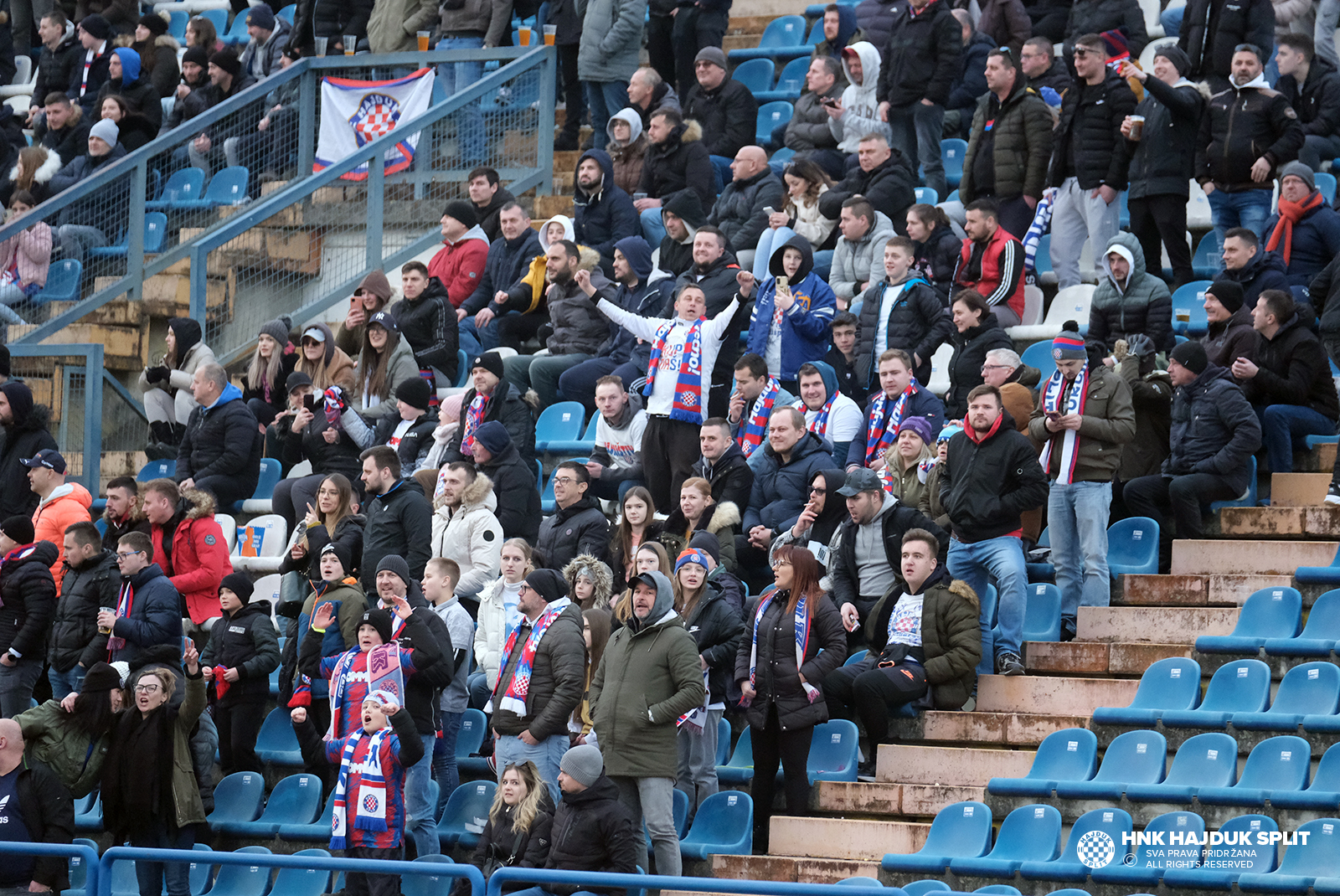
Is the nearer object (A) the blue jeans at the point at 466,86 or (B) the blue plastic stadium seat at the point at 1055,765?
(B) the blue plastic stadium seat at the point at 1055,765

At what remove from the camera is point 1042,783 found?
28.1 ft

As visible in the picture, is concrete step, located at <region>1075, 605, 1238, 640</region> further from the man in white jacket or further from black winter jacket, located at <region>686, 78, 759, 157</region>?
black winter jacket, located at <region>686, 78, 759, 157</region>

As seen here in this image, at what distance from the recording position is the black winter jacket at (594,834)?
8.05 m

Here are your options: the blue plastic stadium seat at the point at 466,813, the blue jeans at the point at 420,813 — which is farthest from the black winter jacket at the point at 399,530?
the blue jeans at the point at 420,813

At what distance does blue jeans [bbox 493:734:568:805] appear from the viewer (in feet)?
29.5

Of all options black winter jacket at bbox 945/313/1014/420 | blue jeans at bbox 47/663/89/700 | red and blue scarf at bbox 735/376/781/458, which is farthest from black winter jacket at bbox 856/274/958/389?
blue jeans at bbox 47/663/89/700

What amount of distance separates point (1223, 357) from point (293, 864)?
19.1 ft

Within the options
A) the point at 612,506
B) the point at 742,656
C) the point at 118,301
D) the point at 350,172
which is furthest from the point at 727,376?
the point at 118,301

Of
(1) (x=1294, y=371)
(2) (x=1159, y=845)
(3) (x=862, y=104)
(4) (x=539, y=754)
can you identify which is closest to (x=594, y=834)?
(4) (x=539, y=754)

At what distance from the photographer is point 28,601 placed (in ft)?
35.0

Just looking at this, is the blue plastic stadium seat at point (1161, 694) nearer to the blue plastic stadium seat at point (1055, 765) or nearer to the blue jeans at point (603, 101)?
the blue plastic stadium seat at point (1055, 765)

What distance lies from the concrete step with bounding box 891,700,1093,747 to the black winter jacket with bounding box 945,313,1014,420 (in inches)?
82.2

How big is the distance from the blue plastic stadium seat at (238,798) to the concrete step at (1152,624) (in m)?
4.54

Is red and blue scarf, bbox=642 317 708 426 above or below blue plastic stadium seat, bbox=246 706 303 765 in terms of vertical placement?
above
